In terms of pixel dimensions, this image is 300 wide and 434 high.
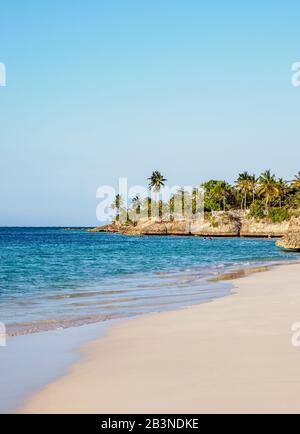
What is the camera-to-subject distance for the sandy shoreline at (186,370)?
645cm

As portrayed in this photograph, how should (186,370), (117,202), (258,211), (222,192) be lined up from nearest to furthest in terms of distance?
1. (186,370)
2. (258,211)
3. (222,192)
4. (117,202)

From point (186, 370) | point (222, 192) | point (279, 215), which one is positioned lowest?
point (186, 370)

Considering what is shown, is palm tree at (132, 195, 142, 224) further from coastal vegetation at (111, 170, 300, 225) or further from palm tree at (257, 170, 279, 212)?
palm tree at (257, 170, 279, 212)

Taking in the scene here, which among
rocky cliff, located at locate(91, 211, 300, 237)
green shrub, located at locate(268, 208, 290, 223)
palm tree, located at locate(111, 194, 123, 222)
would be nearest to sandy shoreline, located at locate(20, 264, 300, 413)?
rocky cliff, located at locate(91, 211, 300, 237)

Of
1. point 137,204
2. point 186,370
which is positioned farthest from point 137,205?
point 186,370

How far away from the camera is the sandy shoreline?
6.45m

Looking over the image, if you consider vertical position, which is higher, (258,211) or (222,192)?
(222,192)

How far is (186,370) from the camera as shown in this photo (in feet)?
26.1

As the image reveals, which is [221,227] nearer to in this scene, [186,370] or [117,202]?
[117,202]

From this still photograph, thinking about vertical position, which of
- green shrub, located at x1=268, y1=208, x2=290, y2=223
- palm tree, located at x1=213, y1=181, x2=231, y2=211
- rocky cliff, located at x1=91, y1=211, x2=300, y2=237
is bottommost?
rocky cliff, located at x1=91, y1=211, x2=300, y2=237

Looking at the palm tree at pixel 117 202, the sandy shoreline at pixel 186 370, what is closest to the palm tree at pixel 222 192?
the palm tree at pixel 117 202

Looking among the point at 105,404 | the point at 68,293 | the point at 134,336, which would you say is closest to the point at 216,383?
the point at 105,404

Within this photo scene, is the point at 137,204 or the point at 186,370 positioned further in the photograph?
the point at 137,204

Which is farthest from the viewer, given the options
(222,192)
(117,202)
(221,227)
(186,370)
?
(117,202)
